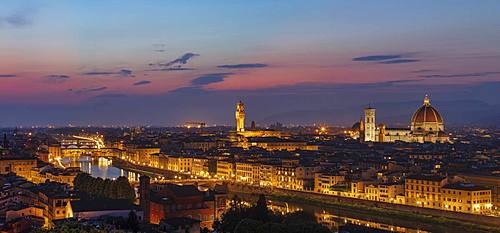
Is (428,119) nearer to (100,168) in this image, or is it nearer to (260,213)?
(100,168)

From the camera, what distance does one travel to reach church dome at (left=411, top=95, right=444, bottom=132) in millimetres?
58375

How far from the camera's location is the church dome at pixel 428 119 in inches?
2298

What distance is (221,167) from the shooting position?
1672 inches

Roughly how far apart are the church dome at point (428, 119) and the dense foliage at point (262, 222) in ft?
134

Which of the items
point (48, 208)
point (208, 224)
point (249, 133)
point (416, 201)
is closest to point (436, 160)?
point (416, 201)

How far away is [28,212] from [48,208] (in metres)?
1.31

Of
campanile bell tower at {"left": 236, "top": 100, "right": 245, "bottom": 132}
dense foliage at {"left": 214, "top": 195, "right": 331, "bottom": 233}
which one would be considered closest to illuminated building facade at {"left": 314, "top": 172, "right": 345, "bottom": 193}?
dense foliage at {"left": 214, "top": 195, "right": 331, "bottom": 233}

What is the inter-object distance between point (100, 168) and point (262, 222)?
36.3 meters

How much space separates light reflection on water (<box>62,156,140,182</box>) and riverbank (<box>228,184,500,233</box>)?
364 inches

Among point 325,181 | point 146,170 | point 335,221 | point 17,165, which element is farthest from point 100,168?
point 335,221

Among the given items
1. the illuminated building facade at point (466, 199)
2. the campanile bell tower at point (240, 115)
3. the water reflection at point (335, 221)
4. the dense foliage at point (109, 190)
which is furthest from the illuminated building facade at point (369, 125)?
the dense foliage at point (109, 190)

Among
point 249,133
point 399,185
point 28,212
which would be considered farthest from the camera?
point 249,133

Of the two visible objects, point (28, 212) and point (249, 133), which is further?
point (249, 133)

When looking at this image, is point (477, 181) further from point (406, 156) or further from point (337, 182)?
point (406, 156)
